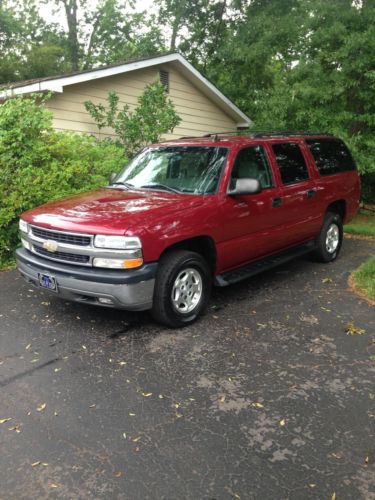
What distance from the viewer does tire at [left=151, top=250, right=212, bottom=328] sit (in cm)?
436

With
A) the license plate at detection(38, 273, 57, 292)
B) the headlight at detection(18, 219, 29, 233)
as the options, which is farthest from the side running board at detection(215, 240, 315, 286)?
the headlight at detection(18, 219, 29, 233)

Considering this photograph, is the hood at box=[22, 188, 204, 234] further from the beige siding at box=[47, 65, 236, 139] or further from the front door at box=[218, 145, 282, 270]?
the beige siding at box=[47, 65, 236, 139]

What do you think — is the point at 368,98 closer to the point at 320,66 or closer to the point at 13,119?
the point at 320,66

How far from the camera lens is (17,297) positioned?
5.63m

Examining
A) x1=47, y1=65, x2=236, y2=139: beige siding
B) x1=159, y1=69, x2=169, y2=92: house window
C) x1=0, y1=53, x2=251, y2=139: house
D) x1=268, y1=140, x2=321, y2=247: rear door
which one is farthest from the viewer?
x1=159, y1=69, x2=169, y2=92: house window

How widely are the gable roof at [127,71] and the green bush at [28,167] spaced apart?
1.17 meters

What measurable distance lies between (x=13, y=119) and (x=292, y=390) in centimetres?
593

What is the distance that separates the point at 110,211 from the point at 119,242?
51cm

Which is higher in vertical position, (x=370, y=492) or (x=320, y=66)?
(x=320, y=66)

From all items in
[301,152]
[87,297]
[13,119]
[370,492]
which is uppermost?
[13,119]

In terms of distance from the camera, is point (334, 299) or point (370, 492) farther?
point (334, 299)

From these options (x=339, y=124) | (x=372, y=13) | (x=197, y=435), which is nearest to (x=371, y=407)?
(x=197, y=435)

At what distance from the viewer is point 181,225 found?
4.41m

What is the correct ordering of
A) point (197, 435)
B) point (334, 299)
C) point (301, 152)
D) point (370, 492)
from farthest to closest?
point (301, 152)
point (334, 299)
point (197, 435)
point (370, 492)
